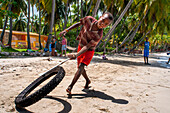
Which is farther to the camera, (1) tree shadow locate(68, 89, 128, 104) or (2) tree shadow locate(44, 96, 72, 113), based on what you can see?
(1) tree shadow locate(68, 89, 128, 104)

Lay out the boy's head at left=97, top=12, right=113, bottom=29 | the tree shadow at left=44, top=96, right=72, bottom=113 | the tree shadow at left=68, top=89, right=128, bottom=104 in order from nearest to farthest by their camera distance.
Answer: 1. the tree shadow at left=44, top=96, right=72, bottom=113
2. the tree shadow at left=68, top=89, right=128, bottom=104
3. the boy's head at left=97, top=12, right=113, bottom=29

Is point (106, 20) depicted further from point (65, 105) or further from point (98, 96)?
point (65, 105)

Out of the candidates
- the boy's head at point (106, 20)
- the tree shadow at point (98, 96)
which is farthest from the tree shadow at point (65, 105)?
the boy's head at point (106, 20)

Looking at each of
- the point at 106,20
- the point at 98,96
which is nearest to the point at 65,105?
the point at 98,96

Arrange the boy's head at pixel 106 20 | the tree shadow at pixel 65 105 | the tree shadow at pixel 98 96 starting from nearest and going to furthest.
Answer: the tree shadow at pixel 65 105, the tree shadow at pixel 98 96, the boy's head at pixel 106 20

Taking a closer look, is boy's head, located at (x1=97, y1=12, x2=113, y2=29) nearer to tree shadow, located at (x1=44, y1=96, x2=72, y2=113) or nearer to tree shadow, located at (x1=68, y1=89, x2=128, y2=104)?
tree shadow, located at (x1=68, y1=89, x2=128, y2=104)

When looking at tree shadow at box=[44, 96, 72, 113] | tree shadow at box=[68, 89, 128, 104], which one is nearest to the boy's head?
tree shadow at box=[68, 89, 128, 104]

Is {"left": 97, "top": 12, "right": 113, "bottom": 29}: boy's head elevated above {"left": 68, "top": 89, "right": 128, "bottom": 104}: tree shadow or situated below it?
above

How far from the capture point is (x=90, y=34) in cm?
270

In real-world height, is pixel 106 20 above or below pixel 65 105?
above

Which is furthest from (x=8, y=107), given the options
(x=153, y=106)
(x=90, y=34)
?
(x=153, y=106)

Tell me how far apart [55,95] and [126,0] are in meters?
20.2

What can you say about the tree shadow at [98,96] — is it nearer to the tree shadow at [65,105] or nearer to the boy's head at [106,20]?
the tree shadow at [65,105]

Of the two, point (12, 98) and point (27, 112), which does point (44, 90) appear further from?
point (12, 98)
